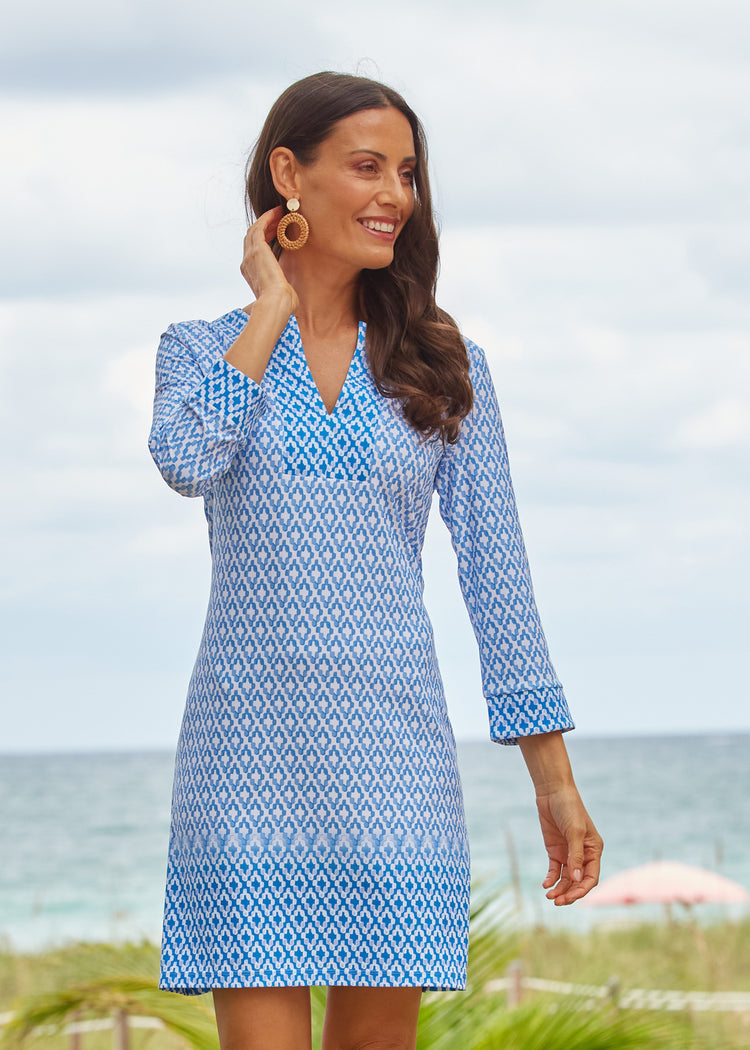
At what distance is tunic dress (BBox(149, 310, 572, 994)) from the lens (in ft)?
7.00

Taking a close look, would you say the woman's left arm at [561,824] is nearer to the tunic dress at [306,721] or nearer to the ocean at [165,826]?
the tunic dress at [306,721]

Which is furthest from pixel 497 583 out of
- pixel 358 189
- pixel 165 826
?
pixel 165 826

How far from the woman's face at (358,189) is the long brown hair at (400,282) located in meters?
0.02

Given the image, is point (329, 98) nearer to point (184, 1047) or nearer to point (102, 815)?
point (184, 1047)

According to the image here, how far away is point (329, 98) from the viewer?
242 centimetres

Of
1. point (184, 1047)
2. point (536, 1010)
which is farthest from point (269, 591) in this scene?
point (184, 1047)

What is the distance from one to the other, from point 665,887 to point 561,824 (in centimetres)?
867

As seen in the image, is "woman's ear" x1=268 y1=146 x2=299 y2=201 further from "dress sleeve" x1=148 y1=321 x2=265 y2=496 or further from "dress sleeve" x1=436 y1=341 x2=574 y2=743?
"dress sleeve" x1=436 y1=341 x2=574 y2=743

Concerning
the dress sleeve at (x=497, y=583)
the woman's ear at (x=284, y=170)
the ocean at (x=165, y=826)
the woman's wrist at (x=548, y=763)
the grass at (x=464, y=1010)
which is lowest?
the grass at (x=464, y=1010)

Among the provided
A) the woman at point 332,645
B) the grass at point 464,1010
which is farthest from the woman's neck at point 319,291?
the grass at point 464,1010

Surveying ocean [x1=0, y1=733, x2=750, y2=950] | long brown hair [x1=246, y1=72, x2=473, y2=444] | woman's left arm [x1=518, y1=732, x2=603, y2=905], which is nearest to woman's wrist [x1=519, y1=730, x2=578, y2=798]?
woman's left arm [x1=518, y1=732, x2=603, y2=905]

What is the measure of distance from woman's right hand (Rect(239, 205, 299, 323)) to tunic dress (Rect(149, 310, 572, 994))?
14 centimetres

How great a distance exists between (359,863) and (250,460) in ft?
2.08

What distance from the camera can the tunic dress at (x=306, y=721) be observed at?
213 centimetres
